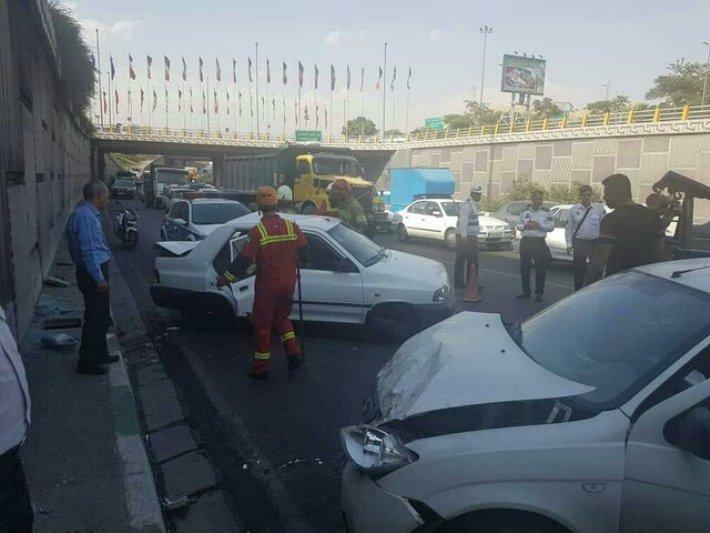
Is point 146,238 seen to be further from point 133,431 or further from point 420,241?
point 133,431

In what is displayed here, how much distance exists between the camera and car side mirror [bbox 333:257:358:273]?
6.98 metres

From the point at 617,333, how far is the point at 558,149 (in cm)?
3725

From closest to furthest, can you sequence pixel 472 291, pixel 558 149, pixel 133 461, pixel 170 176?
pixel 133 461 < pixel 472 291 < pixel 170 176 < pixel 558 149

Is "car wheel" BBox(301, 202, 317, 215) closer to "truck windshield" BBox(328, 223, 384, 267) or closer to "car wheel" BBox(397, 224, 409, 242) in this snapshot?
"car wheel" BBox(397, 224, 409, 242)

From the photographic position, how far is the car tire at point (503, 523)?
2.34 metres

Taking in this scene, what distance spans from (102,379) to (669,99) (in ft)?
206

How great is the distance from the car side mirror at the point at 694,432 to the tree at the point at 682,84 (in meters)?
61.0

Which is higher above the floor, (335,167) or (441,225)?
(335,167)

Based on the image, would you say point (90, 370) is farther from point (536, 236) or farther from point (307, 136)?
point (307, 136)

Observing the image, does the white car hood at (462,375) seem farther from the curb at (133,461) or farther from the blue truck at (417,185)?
the blue truck at (417,185)

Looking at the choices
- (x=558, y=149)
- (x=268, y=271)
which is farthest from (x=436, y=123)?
(x=268, y=271)

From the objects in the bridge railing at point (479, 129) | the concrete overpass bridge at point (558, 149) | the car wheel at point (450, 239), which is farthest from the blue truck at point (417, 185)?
the bridge railing at point (479, 129)

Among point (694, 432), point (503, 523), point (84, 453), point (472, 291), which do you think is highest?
point (694, 432)

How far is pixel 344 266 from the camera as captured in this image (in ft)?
23.0
